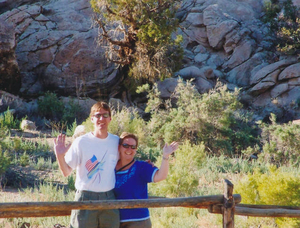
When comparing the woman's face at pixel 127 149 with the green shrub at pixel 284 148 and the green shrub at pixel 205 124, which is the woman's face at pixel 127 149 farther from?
the green shrub at pixel 284 148

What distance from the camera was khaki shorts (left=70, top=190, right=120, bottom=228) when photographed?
11.0 feet

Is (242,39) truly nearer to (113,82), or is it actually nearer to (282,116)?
(282,116)

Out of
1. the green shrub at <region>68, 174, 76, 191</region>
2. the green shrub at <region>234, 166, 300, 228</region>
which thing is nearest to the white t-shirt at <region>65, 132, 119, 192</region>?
the green shrub at <region>234, 166, 300, 228</region>

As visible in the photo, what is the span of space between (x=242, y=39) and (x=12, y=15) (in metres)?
11.0

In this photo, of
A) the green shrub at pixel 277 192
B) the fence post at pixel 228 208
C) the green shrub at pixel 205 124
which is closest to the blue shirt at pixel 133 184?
the fence post at pixel 228 208

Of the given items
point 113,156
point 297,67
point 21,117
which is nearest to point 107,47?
point 21,117

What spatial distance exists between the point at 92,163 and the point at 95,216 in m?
0.48

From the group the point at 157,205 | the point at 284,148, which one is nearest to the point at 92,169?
the point at 157,205

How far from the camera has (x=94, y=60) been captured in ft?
51.3

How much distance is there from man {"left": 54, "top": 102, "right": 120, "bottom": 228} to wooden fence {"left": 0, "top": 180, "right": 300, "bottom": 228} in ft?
0.39

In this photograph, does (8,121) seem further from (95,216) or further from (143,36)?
(95,216)

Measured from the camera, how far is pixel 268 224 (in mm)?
5641

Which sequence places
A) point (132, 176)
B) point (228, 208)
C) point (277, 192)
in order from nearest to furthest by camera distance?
point (132, 176) < point (228, 208) < point (277, 192)

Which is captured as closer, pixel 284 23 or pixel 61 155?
pixel 61 155
